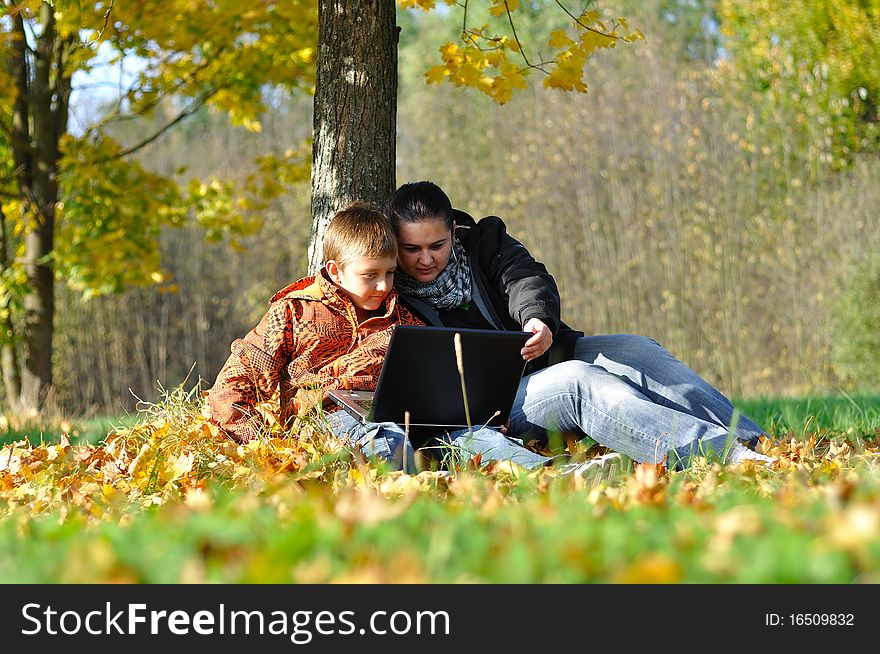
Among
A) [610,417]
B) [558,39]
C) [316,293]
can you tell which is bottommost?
[610,417]

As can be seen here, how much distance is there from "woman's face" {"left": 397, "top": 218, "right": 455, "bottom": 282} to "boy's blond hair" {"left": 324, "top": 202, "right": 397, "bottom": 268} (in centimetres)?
13

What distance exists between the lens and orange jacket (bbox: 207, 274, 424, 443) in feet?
10.8

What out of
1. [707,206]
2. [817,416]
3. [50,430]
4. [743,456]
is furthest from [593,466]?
[707,206]

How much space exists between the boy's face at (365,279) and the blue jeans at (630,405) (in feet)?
2.05

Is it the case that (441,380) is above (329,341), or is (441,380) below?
below

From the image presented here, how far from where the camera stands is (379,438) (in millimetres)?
3107

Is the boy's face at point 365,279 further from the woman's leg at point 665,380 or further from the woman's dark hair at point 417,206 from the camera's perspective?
the woman's leg at point 665,380

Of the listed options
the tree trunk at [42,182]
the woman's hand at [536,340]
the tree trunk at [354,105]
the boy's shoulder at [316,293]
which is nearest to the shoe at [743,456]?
the woman's hand at [536,340]

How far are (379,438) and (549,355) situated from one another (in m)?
0.88

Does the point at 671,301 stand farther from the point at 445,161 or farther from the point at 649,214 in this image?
the point at 445,161

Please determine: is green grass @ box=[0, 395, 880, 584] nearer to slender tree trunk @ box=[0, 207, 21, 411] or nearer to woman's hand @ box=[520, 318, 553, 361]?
woman's hand @ box=[520, 318, 553, 361]

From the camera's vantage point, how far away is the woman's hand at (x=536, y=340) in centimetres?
325

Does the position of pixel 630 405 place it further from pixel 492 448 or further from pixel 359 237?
pixel 359 237

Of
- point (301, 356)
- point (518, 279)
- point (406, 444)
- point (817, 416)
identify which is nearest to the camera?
point (406, 444)
